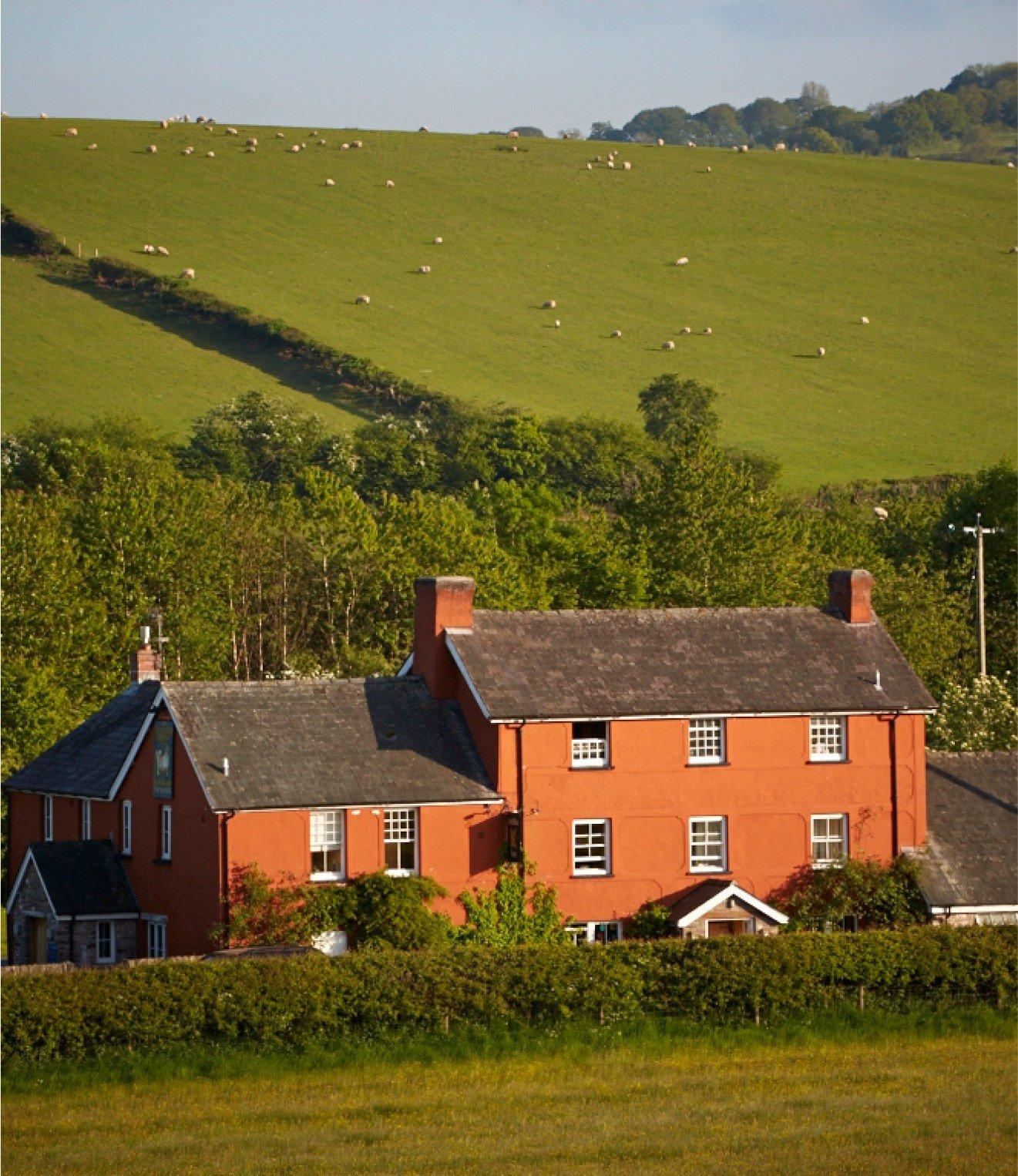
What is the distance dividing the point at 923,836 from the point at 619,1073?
17834 mm

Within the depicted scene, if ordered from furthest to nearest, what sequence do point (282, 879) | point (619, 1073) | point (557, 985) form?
point (282, 879) < point (557, 985) < point (619, 1073)

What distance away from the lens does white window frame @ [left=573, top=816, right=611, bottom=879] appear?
161 ft

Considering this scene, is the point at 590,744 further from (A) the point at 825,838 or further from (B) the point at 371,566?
(B) the point at 371,566

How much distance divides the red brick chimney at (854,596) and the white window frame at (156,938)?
68.7ft

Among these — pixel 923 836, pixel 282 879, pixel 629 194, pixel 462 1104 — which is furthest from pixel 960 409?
pixel 462 1104

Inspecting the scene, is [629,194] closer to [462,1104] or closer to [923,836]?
[923,836]

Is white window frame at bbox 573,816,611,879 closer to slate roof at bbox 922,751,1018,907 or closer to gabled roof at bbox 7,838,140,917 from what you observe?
slate roof at bbox 922,751,1018,907

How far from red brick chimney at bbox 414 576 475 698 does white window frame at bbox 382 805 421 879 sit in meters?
4.48

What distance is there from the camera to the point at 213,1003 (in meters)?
37.4

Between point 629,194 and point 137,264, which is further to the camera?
point 629,194

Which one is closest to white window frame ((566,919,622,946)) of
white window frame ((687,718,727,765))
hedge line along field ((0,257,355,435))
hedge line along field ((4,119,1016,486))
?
white window frame ((687,718,727,765))

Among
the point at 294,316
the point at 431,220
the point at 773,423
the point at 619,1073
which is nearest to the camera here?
the point at 619,1073

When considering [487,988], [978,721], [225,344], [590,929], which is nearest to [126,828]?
[590,929]

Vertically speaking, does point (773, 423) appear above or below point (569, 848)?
above
